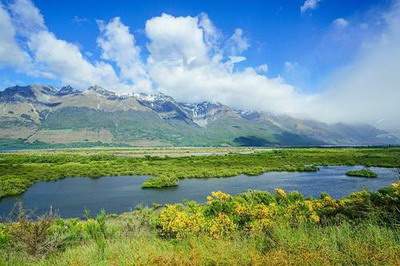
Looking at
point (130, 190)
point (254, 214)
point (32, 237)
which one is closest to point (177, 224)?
point (254, 214)

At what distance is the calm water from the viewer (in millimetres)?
51172

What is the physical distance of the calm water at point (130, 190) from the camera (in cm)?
5117

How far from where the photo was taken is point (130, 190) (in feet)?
209

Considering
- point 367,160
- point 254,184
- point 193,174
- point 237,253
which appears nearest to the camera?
point 237,253

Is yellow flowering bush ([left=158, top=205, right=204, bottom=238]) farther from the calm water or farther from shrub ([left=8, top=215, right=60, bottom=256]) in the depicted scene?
the calm water

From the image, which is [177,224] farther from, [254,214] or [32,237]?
[32,237]

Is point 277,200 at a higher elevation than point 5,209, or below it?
higher

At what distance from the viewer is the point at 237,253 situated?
7.54 metres

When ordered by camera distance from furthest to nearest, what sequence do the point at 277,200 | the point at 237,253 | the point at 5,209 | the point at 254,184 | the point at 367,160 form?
1. the point at 367,160
2. the point at 254,184
3. the point at 5,209
4. the point at 277,200
5. the point at 237,253

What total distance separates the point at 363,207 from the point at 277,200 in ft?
53.2

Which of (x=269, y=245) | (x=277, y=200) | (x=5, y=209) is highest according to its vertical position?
(x=269, y=245)

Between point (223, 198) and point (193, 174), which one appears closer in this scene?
point (223, 198)

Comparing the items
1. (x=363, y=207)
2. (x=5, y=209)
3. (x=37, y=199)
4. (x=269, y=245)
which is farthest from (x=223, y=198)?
(x=37, y=199)

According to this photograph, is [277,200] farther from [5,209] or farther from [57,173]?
[57,173]
